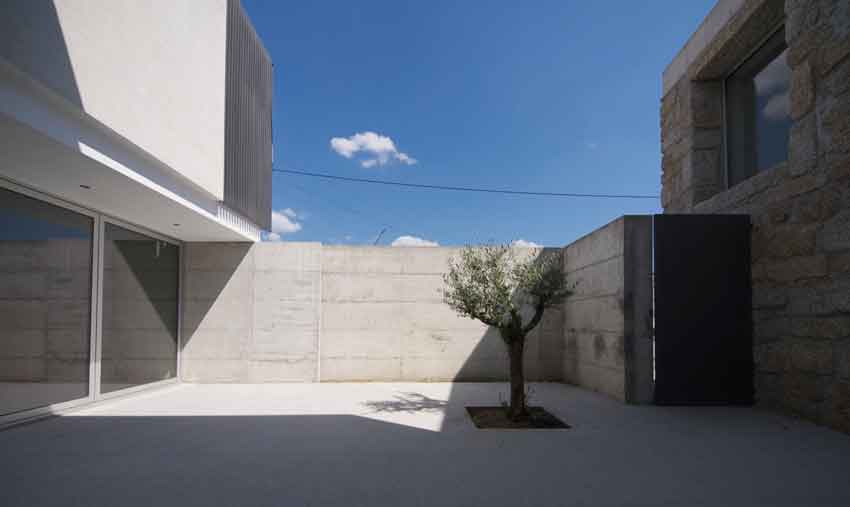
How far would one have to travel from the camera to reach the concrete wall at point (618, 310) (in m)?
6.58

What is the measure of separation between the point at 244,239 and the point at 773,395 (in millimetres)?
8783

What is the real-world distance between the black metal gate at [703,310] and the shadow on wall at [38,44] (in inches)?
271

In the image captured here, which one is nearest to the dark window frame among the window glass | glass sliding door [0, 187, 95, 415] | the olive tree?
the window glass

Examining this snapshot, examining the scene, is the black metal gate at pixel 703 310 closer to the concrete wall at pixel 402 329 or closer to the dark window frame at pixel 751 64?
the dark window frame at pixel 751 64

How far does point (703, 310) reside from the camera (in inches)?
255

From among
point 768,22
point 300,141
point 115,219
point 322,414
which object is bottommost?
point 322,414

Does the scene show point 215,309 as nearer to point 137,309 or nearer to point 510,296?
point 137,309

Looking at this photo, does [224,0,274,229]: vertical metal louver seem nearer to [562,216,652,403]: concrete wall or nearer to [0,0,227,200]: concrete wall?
[0,0,227,200]: concrete wall

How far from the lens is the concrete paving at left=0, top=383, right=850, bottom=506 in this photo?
135 inches

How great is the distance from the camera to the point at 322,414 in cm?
619

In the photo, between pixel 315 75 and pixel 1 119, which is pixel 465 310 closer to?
pixel 1 119

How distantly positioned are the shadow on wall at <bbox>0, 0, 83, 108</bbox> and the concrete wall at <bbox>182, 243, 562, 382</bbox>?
17.4ft

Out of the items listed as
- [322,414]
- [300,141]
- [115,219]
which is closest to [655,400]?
[322,414]

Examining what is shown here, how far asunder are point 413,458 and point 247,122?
7272mm
